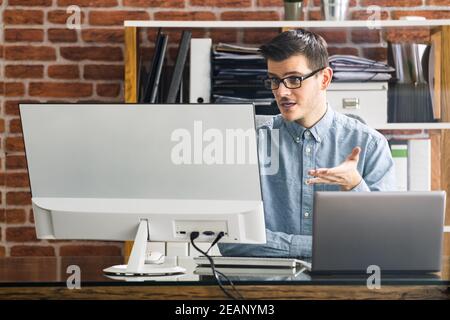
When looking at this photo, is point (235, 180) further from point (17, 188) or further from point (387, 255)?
point (17, 188)

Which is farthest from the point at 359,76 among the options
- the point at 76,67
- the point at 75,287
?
the point at 75,287

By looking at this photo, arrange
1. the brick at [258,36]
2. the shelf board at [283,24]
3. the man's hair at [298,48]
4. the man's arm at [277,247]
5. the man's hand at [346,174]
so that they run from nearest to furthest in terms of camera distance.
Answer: the man's hand at [346,174]
the man's arm at [277,247]
the man's hair at [298,48]
the shelf board at [283,24]
the brick at [258,36]

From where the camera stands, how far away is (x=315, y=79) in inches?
112

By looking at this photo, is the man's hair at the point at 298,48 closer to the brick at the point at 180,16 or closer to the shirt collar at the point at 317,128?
the shirt collar at the point at 317,128

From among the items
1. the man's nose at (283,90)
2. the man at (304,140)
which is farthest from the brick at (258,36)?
the man's nose at (283,90)

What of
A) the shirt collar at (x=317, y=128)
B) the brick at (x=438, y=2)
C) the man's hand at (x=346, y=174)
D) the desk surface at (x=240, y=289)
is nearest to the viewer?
the desk surface at (x=240, y=289)

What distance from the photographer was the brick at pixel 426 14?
128 inches

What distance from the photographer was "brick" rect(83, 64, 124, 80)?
321 cm

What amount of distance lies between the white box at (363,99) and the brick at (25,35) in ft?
4.12

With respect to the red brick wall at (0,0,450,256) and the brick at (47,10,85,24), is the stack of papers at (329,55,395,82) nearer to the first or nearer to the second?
the red brick wall at (0,0,450,256)

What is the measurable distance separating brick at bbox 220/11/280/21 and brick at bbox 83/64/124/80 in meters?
0.50

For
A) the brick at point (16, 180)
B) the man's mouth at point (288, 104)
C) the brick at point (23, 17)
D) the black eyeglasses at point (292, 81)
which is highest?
the brick at point (23, 17)

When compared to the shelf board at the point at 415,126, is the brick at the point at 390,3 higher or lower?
higher

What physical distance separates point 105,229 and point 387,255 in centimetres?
65
